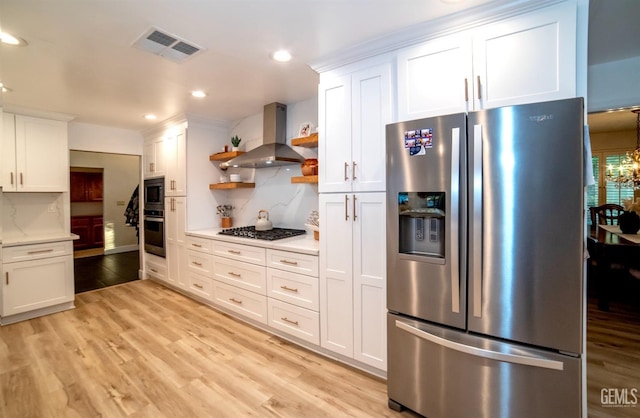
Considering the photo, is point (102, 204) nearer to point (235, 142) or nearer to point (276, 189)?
point (235, 142)

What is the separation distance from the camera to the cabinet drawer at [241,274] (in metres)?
2.94

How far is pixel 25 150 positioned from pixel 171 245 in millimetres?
2007

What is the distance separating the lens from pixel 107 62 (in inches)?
91.9

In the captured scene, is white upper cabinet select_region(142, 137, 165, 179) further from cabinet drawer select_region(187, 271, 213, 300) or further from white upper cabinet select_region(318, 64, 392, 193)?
white upper cabinet select_region(318, 64, 392, 193)

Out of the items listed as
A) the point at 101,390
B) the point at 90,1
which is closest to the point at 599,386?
the point at 101,390

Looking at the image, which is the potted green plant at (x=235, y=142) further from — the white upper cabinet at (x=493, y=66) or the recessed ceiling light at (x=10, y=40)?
the white upper cabinet at (x=493, y=66)

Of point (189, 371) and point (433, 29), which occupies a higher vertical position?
point (433, 29)

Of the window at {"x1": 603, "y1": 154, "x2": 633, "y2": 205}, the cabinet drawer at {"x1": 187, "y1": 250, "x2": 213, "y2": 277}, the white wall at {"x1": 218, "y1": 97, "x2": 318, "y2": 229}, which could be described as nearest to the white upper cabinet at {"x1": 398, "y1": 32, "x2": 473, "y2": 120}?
the white wall at {"x1": 218, "y1": 97, "x2": 318, "y2": 229}

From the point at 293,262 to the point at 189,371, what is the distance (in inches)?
46.1

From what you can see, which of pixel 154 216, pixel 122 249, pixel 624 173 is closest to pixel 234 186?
pixel 154 216

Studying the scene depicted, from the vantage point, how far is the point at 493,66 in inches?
64.9

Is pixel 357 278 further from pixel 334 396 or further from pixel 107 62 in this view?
pixel 107 62

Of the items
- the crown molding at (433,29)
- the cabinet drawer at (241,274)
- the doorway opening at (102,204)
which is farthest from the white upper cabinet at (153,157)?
the crown molding at (433,29)

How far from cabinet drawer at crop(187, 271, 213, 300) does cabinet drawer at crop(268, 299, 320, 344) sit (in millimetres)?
1149
